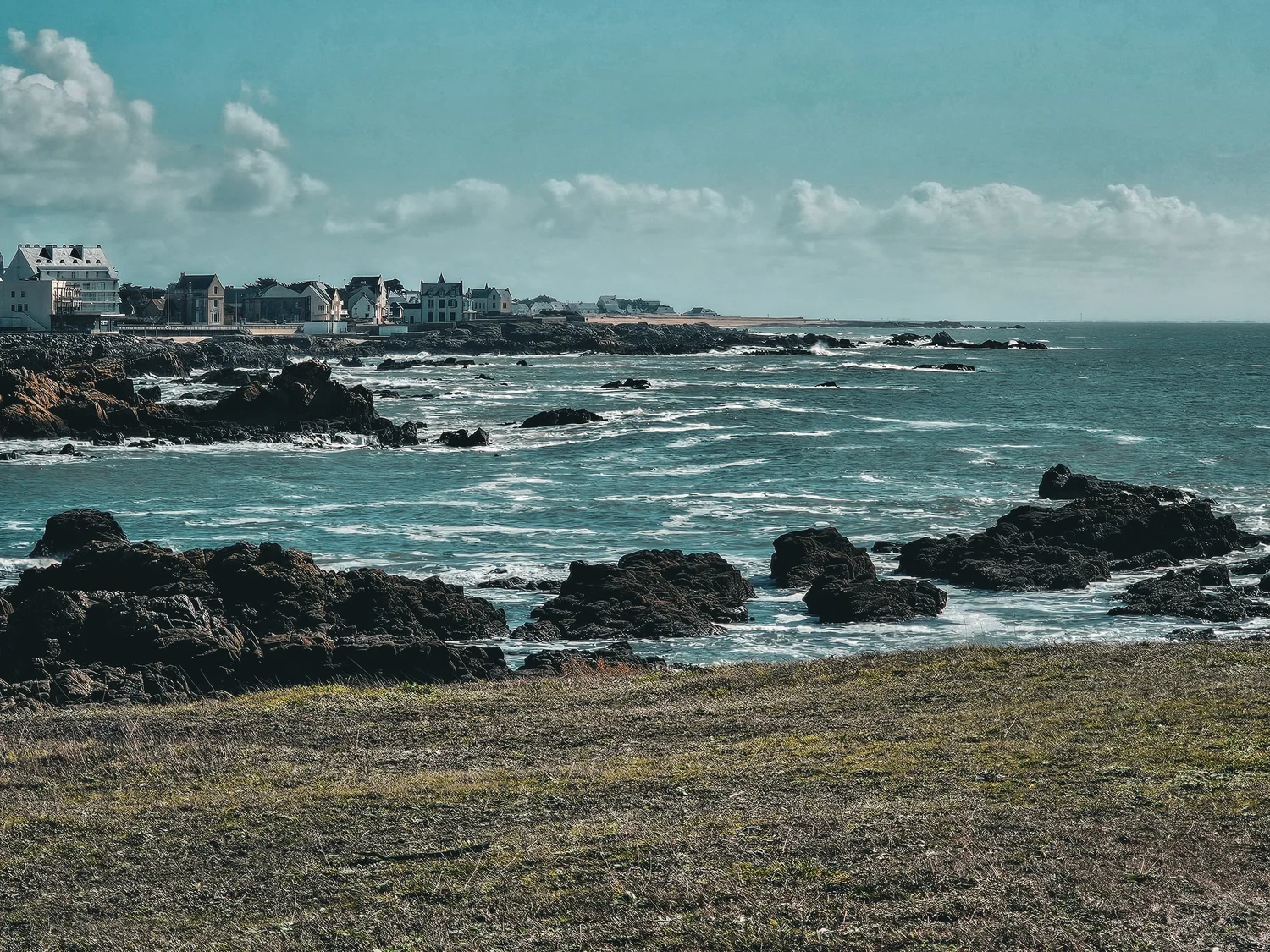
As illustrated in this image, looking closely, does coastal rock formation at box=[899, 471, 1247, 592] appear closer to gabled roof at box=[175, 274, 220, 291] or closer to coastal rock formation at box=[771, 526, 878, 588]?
coastal rock formation at box=[771, 526, 878, 588]

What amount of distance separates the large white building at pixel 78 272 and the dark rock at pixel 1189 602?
148 metres

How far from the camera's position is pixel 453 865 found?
1284 centimetres

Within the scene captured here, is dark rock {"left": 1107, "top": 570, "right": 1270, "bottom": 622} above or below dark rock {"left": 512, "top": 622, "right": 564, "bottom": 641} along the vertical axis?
above

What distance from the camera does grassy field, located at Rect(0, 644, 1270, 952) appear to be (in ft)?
36.7

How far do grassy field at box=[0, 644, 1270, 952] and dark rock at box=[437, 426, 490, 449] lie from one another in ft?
162

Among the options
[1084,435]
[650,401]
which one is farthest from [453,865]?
[650,401]

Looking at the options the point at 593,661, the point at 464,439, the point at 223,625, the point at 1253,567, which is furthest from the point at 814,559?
the point at 464,439

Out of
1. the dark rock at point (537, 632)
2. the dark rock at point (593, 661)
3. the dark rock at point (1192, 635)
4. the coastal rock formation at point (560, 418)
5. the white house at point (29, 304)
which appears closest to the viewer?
the dark rock at point (593, 661)

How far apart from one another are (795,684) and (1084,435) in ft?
191

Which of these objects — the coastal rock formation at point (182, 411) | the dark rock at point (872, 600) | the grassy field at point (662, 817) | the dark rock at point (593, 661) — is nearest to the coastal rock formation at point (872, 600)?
the dark rock at point (872, 600)

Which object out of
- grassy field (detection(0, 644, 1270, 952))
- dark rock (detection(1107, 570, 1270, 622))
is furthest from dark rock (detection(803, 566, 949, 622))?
grassy field (detection(0, 644, 1270, 952))

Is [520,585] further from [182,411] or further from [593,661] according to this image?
[182,411]

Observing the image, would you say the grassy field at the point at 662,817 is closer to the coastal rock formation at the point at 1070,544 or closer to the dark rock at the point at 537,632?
the dark rock at the point at 537,632

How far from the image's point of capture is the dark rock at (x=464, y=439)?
70.5 meters
